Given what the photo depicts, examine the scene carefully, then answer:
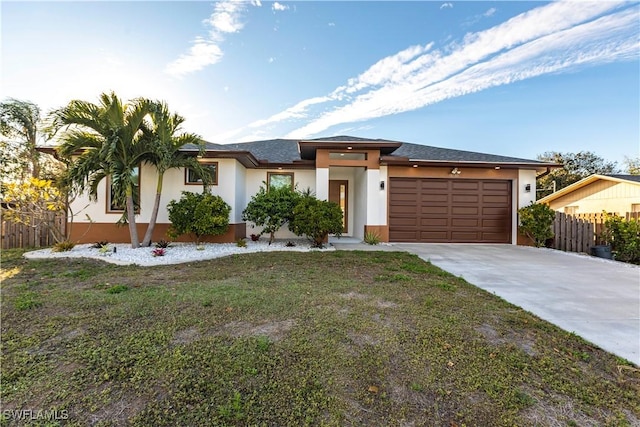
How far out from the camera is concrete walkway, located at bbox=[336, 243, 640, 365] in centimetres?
320

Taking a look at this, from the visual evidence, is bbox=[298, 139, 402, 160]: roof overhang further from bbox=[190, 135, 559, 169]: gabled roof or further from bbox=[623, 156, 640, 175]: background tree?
bbox=[623, 156, 640, 175]: background tree

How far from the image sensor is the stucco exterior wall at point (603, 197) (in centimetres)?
1299

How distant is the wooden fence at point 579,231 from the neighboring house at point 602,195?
4.22m

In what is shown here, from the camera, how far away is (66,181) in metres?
7.49

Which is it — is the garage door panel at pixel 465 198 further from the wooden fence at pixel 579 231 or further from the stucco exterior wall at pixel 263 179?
the stucco exterior wall at pixel 263 179

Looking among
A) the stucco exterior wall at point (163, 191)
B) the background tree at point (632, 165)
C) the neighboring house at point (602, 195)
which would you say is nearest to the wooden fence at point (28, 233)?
the stucco exterior wall at point (163, 191)

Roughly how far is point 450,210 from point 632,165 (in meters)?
27.8

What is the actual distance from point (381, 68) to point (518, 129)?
8.72m

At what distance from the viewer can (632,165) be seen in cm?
2522

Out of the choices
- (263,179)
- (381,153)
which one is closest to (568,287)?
(381,153)

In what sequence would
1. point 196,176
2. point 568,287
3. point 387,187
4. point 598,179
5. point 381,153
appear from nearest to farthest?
point 568,287, point 196,176, point 387,187, point 381,153, point 598,179

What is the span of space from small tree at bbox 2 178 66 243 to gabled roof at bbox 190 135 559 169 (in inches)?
159

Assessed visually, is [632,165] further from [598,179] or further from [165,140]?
[165,140]

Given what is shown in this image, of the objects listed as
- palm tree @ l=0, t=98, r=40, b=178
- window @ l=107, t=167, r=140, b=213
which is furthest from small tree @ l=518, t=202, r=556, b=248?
palm tree @ l=0, t=98, r=40, b=178
